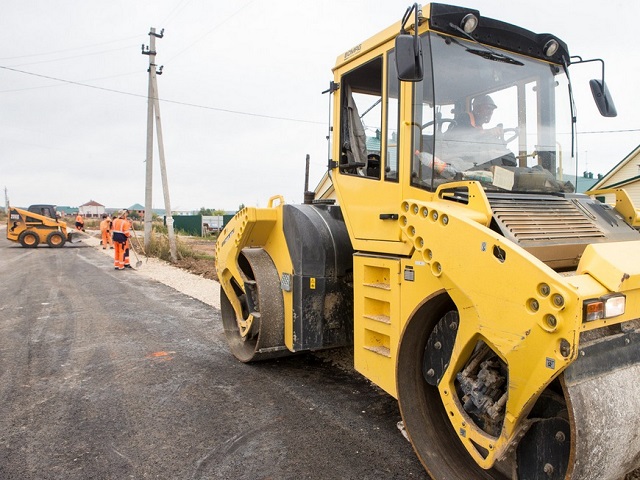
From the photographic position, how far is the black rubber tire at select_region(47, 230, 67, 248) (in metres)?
23.1

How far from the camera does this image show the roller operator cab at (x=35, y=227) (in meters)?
22.6

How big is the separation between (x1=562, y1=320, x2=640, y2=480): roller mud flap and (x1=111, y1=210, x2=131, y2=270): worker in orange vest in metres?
13.2

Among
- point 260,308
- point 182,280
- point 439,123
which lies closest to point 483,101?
point 439,123

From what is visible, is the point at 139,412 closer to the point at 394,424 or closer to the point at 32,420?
the point at 32,420

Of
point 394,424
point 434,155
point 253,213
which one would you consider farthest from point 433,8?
point 394,424

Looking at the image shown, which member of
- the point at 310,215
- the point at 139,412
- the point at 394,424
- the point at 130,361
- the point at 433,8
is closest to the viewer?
the point at 433,8

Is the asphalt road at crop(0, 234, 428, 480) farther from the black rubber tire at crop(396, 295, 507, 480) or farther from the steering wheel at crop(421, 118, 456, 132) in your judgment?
the steering wheel at crop(421, 118, 456, 132)

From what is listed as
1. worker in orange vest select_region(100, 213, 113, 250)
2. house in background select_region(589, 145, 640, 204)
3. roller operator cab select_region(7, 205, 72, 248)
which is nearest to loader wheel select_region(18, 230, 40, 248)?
roller operator cab select_region(7, 205, 72, 248)

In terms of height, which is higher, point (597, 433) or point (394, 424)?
point (597, 433)

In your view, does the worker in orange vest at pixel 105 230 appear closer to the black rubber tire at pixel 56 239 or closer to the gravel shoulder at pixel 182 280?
the black rubber tire at pixel 56 239

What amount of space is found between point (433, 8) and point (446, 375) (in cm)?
213

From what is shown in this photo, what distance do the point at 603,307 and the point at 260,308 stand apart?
2.99 metres

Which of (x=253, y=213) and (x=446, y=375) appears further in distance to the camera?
(x=253, y=213)

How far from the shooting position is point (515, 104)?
11.5 ft
